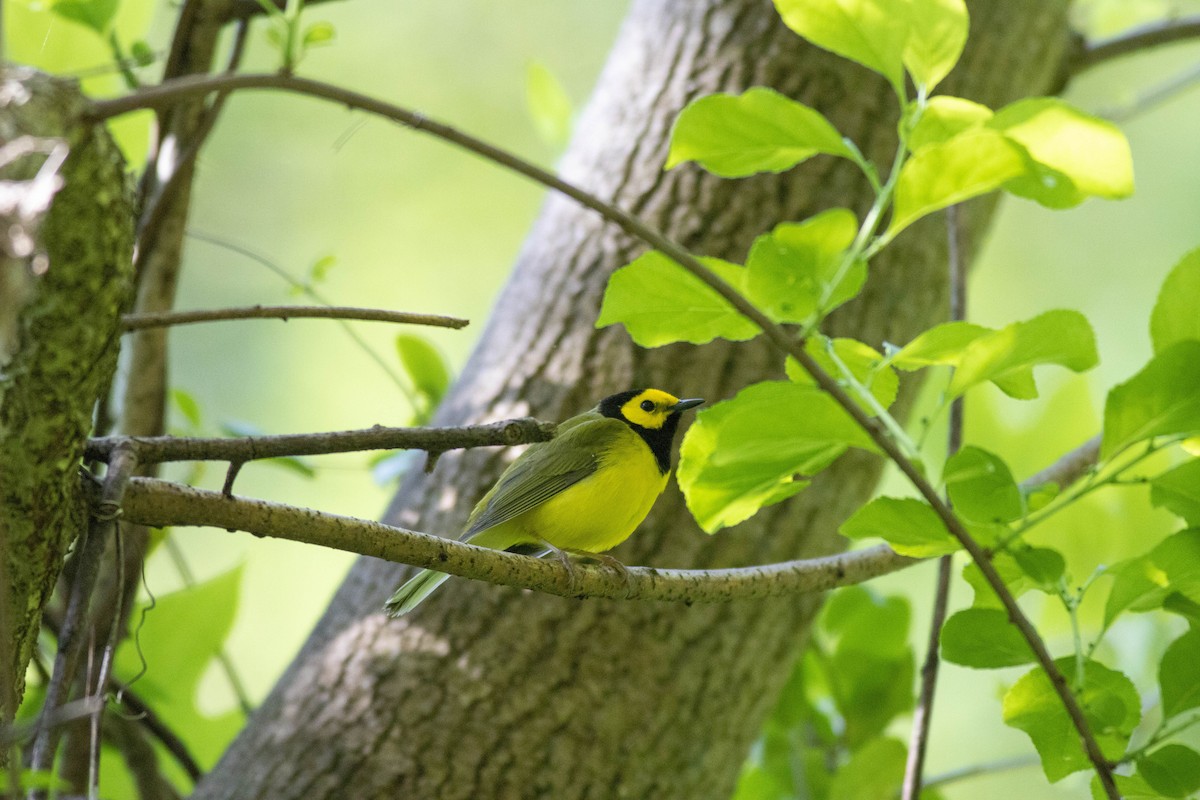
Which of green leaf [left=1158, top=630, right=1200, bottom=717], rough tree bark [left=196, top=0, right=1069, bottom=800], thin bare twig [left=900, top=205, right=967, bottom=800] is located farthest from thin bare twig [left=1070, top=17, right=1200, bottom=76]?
green leaf [left=1158, top=630, right=1200, bottom=717]

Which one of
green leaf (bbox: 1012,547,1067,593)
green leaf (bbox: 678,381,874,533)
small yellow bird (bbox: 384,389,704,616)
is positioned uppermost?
small yellow bird (bbox: 384,389,704,616)

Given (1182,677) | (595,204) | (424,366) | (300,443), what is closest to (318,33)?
(300,443)

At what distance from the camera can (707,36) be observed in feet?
10.0

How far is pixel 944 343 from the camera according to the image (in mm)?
1170

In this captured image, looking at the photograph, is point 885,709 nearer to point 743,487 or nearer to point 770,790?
point 770,790

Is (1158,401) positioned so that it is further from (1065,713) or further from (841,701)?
(841,701)

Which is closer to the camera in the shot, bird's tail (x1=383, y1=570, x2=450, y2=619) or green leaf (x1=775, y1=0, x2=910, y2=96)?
green leaf (x1=775, y1=0, x2=910, y2=96)

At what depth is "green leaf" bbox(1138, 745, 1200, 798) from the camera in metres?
1.23

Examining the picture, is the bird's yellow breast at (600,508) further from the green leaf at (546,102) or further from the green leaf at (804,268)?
the green leaf at (804,268)

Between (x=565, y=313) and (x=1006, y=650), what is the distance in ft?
5.64

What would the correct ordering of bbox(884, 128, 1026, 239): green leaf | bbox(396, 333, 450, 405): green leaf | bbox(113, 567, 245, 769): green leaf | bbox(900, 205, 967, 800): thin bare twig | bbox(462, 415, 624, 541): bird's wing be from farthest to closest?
bbox(396, 333, 450, 405): green leaf, bbox(462, 415, 624, 541): bird's wing, bbox(113, 567, 245, 769): green leaf, bbox(900, 205, 967, 800): thin bare twig, bbox(884, 128, 1026, 239): green leaf

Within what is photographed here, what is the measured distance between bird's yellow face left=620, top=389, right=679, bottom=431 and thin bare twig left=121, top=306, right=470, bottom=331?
158cm

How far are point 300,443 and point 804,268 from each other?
0.69m

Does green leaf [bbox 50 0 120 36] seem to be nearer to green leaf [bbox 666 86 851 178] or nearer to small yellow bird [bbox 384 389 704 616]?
small yellow bird [bbox 384 389 704 616]
